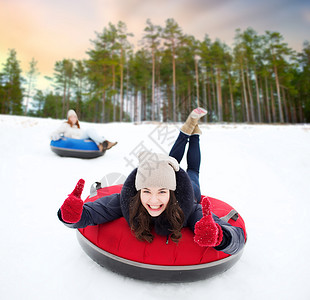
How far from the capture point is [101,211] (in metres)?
1.46

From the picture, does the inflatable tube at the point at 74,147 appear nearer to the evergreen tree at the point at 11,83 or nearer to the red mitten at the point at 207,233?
the red mitten at the point at 207,233

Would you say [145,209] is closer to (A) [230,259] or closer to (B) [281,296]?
(A) [230,259]

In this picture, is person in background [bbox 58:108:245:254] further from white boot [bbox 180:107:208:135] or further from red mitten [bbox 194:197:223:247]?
white boot [bbox 180:107:208:135]

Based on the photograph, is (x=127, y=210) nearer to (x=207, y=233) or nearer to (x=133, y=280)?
(x=133, y=280)

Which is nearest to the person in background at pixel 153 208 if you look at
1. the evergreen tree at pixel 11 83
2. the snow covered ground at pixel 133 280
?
the snow covered ground at pixel 133 280

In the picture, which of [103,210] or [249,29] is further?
[249,29]

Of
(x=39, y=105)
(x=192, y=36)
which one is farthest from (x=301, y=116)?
(x=39, y=105)

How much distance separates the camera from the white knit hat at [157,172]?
1.26 metres

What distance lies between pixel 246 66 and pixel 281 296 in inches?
807

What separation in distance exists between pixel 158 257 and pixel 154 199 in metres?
0.38

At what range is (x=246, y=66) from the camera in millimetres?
18047

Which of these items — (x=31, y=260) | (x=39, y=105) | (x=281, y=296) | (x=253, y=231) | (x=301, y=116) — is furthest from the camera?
(x=39, y=105)

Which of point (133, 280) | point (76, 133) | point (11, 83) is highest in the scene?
point (11, 83)

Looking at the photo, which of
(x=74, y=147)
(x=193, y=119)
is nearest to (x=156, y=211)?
(x=193, y=119)
